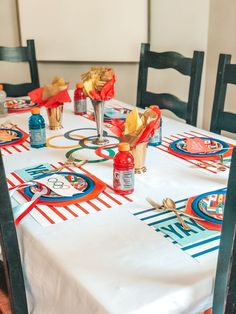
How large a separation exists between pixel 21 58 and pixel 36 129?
→ 102 centimetres

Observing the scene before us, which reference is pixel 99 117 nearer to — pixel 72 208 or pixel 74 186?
pixel 74 186

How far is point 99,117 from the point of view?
1.53m

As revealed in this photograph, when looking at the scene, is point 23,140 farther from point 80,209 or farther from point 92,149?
point 80,209

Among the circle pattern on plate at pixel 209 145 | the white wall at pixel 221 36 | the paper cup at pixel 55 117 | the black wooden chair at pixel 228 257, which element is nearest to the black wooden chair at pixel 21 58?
the paper cup at pixel 55 117

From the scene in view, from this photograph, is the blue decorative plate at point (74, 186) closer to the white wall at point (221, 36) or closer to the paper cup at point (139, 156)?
the paper cup at point (139, 156)

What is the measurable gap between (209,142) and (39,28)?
189 centimetres

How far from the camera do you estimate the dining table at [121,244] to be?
0.78m

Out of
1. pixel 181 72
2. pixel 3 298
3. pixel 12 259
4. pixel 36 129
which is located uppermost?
pixel 181 72

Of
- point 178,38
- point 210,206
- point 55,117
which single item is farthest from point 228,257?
point 178,38

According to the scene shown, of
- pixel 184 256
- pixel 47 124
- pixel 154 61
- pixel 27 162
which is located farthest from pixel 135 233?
pixel 154 61

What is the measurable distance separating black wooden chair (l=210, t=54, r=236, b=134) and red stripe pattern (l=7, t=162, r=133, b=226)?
780 mm

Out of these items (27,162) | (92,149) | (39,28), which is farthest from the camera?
(39,28)

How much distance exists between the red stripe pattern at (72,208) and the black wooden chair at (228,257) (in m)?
0.42

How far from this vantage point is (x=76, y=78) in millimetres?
3123
